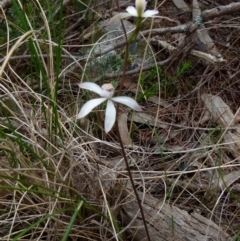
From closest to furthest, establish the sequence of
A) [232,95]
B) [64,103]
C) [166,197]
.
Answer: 1. [166,197]
2. [64,103]
3. [232,95]

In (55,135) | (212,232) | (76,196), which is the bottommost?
(212,232)

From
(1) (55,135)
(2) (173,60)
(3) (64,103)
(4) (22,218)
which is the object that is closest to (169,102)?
(2) (173,60)

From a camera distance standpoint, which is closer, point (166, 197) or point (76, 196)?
point (76, 196)

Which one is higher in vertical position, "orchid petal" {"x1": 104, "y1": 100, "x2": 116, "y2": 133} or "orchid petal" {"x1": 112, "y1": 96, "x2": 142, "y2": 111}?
"orchid petal" {"x1": 112, "y1": 96, "x2": 142, "y2": 111}

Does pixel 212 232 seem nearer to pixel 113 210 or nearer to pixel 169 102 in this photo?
pixel 113 210

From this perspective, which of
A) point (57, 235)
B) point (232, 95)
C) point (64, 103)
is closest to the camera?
point (57, 235)

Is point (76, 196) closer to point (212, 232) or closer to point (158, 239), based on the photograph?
point (158, 239)

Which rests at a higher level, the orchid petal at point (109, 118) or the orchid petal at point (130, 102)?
A: the orchid petal at point (130, 102)

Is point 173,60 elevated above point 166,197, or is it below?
above

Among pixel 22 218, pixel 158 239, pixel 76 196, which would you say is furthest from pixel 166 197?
pixel 22 218
